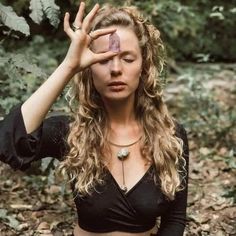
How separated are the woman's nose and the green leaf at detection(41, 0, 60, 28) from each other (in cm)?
35

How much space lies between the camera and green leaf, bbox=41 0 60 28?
2.42m

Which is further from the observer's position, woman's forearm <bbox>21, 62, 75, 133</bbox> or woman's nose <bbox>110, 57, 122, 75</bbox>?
woman's nose <bbox>110, 57, 122, 75</bbox>

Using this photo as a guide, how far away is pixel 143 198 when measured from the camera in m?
2.36

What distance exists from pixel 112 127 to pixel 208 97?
10.2 feet

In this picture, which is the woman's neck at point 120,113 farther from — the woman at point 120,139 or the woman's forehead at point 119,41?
the woman's forehead at point 119,41

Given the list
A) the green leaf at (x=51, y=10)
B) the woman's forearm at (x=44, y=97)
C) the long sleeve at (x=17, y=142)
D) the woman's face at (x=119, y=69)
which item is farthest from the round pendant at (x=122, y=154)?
the green leaf at (x=51, y=10)

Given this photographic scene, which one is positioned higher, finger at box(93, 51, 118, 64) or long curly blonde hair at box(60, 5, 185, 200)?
finger at box(93, 51, 118, 64)

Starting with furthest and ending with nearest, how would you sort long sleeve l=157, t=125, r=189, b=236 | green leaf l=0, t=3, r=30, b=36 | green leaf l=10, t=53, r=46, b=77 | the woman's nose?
1. green leaf l=10, t=53, r=46, b=77
2. long sleeve l=157, t=125, r=189, b=236
3. green leaf l=0, t=3, r=30, b=36
4. the woman's nose

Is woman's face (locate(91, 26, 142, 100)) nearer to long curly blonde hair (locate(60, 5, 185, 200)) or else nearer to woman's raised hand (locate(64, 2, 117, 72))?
long curly blonde hair (locate(60, 5, 185, 200))

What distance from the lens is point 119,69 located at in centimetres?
223

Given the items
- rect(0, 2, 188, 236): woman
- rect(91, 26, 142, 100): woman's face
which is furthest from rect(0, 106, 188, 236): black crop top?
rect(91, 26, 142, 100): woman's face

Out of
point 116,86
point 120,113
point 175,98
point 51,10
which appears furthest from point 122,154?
point 175,98

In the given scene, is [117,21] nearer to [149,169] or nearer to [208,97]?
[149,169]

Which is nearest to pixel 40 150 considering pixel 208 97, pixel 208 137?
pixel 208 137
